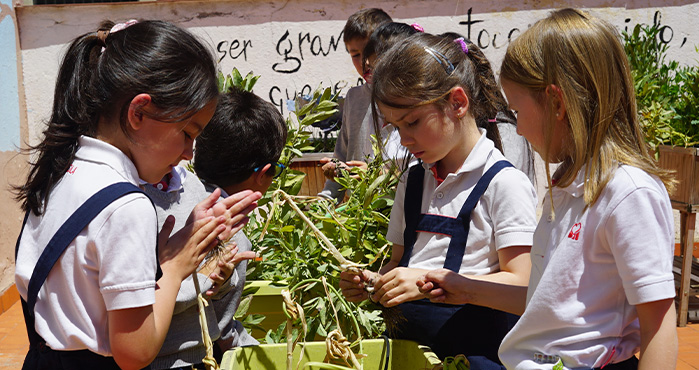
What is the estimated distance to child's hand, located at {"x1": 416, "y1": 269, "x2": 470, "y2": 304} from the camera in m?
1.63

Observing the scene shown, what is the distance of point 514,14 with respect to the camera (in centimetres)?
568

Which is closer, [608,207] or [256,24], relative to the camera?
[608,207]

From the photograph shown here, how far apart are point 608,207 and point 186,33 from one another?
987mm

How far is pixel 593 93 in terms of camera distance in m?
1.36

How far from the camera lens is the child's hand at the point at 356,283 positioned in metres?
1.76

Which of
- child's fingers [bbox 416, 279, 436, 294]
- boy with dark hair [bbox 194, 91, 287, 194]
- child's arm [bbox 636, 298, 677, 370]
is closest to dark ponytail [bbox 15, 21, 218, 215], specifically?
boy with dark hair [bbox 194, 91, 287, 194]

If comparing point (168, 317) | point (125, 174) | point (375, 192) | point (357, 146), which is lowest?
point (357, 146)

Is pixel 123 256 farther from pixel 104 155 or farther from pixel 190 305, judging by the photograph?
pixel 190 305

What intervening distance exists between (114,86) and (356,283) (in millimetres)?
809

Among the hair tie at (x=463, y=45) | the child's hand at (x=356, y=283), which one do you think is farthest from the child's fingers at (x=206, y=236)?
the hair tie at (x=463, y=45)

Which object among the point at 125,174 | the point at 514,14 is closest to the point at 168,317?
the point at 125,174

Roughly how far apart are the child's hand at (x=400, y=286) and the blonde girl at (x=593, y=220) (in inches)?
12.7

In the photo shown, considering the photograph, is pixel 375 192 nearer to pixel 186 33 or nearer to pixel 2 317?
pixel 186 33

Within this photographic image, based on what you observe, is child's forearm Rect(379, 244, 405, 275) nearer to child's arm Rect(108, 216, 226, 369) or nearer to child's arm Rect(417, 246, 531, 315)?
child's arm Rect(417, 246, 531, 315)
